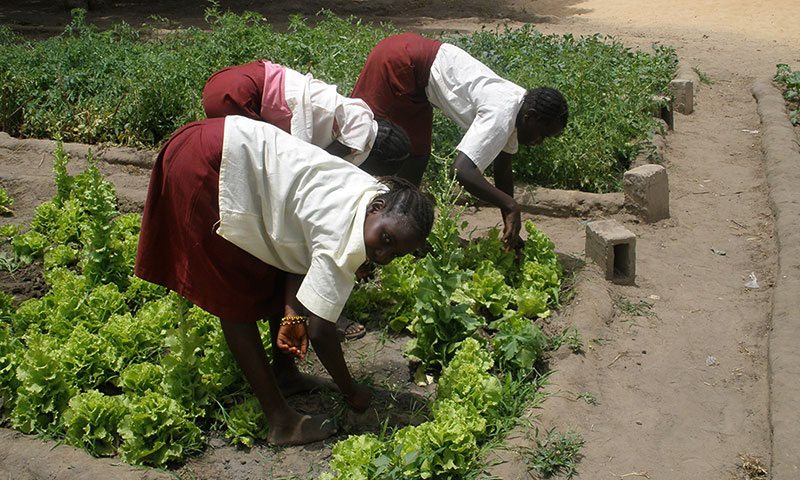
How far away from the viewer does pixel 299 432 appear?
3227mm

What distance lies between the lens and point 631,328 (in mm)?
4129

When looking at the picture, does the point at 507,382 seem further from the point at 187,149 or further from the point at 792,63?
the point at 792,63

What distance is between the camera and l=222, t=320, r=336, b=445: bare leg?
302cm

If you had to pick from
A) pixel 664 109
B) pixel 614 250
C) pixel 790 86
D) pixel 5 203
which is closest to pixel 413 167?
pixel 614 250

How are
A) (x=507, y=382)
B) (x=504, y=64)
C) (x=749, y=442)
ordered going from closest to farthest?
(x=749, y=442) → (x=507, y=382) → (x=504, y=64)

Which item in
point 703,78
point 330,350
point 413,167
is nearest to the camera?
point 330,350

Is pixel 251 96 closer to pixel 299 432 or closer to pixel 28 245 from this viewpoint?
pixel 299 432

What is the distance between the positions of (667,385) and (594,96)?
11.6 feet

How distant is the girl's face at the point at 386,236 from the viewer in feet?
8.64

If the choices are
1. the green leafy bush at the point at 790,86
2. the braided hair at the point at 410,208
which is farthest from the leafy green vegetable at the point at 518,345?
the green leafy bush at the point at 790,86

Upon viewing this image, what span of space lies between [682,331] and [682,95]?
432 centimetres

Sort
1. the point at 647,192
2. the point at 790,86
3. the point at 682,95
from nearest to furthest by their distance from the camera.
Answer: the point at 647,192
the point at 682,95
the point at 790,86

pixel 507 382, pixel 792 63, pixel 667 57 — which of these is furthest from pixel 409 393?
pixel 792 63

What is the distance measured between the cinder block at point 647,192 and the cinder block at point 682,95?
2629mm
